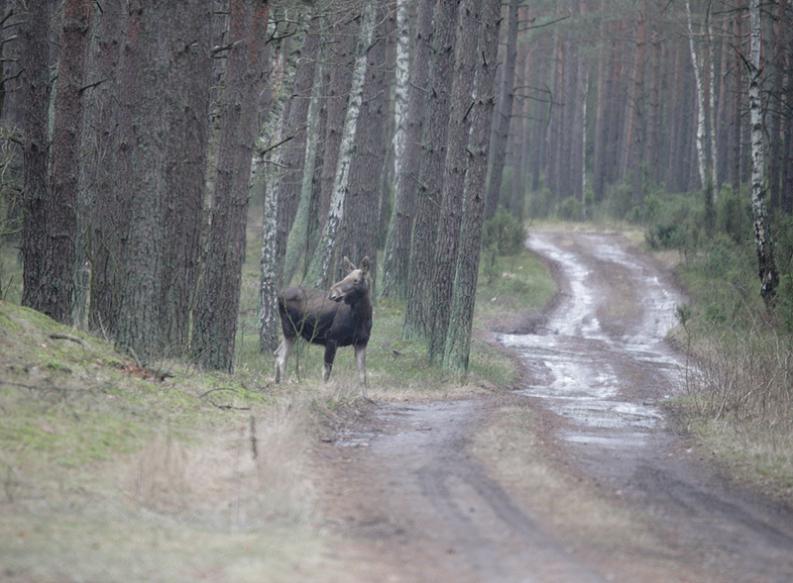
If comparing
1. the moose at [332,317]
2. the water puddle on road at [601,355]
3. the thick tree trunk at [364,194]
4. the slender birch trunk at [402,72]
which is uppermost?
the slender birch trunk at [402,72]

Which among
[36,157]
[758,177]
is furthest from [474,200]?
[758,177]

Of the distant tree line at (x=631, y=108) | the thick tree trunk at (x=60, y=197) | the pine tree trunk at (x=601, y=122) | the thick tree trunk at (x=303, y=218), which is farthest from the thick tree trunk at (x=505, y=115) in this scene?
the thick tree trunk at (x=60, y=197)

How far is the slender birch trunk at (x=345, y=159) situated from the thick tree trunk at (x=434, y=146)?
1420 mm

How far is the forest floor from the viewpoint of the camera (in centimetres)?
693

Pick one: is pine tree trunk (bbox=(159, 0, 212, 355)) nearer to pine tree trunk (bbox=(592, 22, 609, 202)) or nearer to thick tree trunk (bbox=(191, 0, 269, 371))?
thick tree trunk (bbox=(191, 0, 269, 371))

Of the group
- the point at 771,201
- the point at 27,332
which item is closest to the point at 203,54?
the point at 27,332

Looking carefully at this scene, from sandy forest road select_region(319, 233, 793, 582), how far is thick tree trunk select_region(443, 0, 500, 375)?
82.6 inches

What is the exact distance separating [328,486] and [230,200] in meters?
6.45

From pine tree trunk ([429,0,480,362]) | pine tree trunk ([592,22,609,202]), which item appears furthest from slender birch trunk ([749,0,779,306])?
pine tree trunk ([592,22,609,202])

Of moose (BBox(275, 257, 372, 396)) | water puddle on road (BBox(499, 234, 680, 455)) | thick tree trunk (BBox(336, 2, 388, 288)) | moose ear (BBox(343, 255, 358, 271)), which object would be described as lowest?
water puddle on road (BBox(499, 234, 680, 455))

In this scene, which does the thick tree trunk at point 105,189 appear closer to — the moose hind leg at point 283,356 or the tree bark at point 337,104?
the moose hind leg at point 283,356

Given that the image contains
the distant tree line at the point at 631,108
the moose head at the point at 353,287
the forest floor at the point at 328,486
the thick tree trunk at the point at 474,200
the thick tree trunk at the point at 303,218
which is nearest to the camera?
the forest floor at the point at 328,486

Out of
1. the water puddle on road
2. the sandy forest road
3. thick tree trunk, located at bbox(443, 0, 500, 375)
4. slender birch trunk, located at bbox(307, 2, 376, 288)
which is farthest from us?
slender birch trunk, located at bbox(307, 2, 376, 288)

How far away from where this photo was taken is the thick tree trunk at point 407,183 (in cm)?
2814
